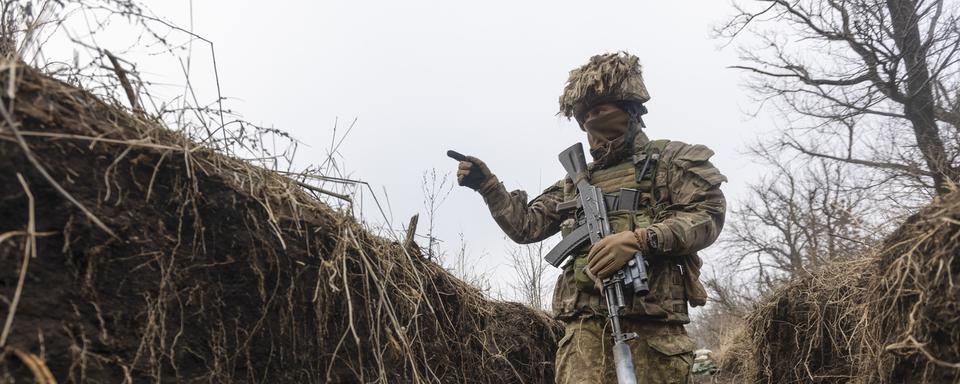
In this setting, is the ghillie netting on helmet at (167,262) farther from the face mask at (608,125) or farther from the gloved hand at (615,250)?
the face mask at (608,125)

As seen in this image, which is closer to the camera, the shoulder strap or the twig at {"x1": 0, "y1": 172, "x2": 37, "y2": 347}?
the twig at {"x1": 0, "y1": 172, "x2": 37, "y2": 347}

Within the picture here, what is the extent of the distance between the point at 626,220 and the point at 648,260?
0.21m

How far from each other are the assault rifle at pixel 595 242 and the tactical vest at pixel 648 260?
7 centimetres

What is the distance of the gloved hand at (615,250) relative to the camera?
118 inches

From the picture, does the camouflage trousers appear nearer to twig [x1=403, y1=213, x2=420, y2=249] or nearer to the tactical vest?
the tactical vest

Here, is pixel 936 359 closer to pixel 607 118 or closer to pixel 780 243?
pixel 607 118

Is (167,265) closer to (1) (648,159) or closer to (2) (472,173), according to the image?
(2) (472,173)

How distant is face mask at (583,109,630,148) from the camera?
360cm

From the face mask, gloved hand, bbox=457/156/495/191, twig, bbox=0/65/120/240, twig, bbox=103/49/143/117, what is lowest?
twig, bbox=0/65/120/240

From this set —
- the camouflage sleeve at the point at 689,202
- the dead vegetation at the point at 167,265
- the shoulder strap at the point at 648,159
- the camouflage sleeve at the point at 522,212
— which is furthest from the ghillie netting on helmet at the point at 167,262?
the shoulder strap at the point at 648,159

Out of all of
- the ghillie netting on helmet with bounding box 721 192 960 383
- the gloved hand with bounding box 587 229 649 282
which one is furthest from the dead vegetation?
the ghillie netting on helmet with bounding box 721 192 960 383

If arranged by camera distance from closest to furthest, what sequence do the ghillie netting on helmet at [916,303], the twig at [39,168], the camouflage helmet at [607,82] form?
the twig at [39,168] → the ghillie netting on helmet at [916,303] → the camouflage helmet at [607,82]

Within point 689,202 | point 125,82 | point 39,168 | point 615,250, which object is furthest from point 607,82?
point 39,168

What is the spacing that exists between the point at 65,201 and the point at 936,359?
2573mm
